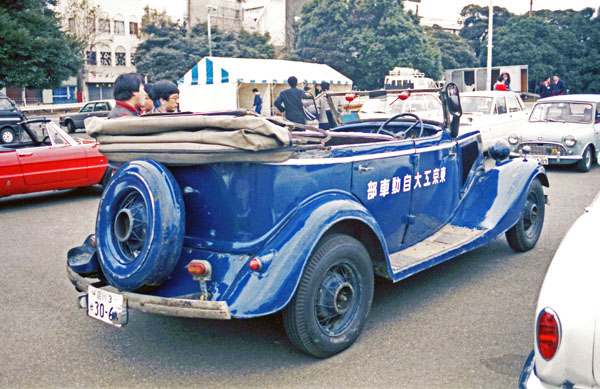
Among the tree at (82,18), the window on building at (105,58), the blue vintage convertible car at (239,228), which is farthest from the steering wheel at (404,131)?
the window on building at (105,58)

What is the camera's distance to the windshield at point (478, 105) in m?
12.6

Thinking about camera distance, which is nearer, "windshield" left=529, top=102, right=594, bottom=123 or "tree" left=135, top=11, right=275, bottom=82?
"windshield" left=529, top=102, right=594, bottom=123

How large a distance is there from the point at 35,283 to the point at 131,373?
215 centimetres

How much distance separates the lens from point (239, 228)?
3334 mm

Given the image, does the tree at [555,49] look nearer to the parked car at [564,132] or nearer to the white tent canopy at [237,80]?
the white tent canopy at [237,80]

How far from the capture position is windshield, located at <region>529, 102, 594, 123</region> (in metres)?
11.3

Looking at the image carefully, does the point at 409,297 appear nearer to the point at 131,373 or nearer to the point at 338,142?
the point at 338,142

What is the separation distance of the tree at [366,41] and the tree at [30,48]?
73.0ft

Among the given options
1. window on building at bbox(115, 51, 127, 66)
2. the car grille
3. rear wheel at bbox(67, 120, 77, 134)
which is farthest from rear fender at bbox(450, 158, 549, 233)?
window on building at bbox(115, 51, 127, 66)

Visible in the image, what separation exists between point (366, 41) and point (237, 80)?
20526mm

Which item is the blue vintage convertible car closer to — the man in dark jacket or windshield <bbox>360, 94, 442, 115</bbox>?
windshield <bbox>360, 94, 442, 115</bbox>

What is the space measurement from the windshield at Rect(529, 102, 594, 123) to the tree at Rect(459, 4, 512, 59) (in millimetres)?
42524

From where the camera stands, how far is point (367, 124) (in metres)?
5.34

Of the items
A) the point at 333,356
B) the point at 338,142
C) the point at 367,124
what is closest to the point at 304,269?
the point at 333,356
